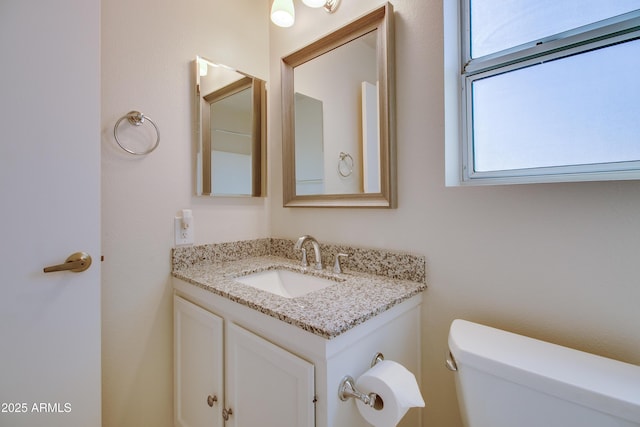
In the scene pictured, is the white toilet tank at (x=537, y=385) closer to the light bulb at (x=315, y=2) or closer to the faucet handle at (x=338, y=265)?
the faucet handle at (x=338, y=265)

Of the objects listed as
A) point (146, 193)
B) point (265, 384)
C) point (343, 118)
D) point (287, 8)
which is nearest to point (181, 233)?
point (146, 193)

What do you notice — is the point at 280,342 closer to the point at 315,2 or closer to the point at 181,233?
the point at 181,233

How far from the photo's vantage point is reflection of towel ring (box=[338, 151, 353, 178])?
48.6 inches

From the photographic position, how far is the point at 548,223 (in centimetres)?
79

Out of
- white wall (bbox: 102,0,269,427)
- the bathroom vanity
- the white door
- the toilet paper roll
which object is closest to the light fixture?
white wall (bbox: 102,0,269,427)


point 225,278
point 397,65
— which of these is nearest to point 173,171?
point 225,278

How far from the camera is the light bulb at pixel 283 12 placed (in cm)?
127

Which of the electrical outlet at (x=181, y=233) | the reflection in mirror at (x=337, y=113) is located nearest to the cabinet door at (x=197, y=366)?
the electrical outlet at (x=181, y=233)

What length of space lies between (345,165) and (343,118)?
0.70ft

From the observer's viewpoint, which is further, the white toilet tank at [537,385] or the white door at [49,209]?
the white door at [49,209]

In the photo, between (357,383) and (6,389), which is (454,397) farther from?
(6,389)

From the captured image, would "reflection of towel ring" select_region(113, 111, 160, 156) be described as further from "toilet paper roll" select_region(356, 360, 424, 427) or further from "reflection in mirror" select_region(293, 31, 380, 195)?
"toilet paper roll" select_region(356, 360, 424, 427)

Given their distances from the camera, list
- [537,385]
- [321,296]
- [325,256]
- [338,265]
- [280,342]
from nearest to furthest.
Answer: [537,385] < [280,342] < [321,296] < [338,265] < [325,256]

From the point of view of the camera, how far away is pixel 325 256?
1.30 meters
